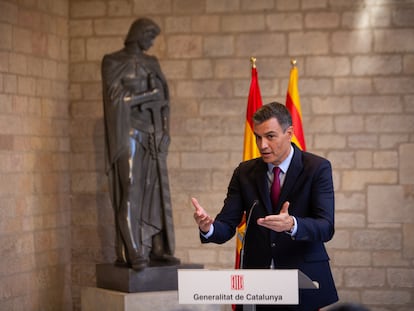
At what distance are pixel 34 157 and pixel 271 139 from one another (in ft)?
12.3

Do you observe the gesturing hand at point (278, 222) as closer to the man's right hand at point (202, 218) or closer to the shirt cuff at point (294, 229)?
the shirt cuff at point (294, 229)

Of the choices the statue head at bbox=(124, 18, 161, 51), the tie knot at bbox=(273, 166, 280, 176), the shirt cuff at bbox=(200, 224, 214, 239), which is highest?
the statue head at bbox=(124, 18, 161, 51)

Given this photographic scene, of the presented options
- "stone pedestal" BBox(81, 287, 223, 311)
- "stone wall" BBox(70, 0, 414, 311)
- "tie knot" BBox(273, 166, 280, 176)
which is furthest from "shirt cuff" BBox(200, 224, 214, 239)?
"stone wall" BBox(70, 0, 414, 311)

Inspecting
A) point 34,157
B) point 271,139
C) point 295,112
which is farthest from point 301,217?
point 34,157

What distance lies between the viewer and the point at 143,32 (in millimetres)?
5895

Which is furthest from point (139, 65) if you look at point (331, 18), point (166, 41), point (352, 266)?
point (352, 266)

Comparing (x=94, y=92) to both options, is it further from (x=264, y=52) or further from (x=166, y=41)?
(x=264, y=52)

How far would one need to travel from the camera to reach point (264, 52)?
22.3 feet

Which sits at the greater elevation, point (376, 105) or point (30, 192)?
point (376, 105)

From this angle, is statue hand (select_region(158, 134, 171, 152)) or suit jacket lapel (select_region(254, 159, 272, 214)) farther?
statue hand (select_region(158, 134, 171, 152))

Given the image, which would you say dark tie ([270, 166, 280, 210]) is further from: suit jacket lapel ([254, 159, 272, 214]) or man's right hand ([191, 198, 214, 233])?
man's right hand ([191, 198, 214, 233])

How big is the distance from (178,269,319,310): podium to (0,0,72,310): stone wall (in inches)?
147

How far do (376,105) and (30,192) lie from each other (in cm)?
288

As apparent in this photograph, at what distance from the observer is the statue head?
5895 mm
